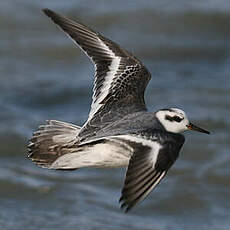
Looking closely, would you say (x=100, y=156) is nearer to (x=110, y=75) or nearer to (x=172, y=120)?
(x=172, y=120)

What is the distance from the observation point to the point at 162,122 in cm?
560

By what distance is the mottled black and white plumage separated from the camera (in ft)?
16.0

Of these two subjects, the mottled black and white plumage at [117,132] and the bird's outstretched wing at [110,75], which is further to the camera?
the bird's outstretched wing at [110,75]

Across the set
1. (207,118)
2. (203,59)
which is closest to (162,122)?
(207,118)

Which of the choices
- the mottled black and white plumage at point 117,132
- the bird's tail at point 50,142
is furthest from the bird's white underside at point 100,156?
the bird's tail at point 50,142

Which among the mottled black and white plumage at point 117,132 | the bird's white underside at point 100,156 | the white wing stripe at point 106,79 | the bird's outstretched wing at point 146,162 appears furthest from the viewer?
the white wing stripe at point 106,79

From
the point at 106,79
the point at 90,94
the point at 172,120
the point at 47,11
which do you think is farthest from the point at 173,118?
the point at 90,94

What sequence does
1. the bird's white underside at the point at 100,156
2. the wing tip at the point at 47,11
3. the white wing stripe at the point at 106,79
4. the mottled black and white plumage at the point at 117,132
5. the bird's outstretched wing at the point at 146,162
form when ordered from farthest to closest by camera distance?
1. the white wing stripe at the point at 106,79
2. the wing tip at the point at 47,11
3. the bird's white underside at the point at 100,156
4. the mottled black and white plumage at the point at 117,132
5. the bird's outstretched wing at the point at 146,162

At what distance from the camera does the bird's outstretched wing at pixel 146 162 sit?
4715 mm

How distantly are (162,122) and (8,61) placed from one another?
15.8ft

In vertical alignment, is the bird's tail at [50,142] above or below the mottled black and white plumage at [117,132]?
below

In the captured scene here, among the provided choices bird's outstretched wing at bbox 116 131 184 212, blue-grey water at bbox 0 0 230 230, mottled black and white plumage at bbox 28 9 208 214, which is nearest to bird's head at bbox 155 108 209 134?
mottled black and white plumage at bbox 28 9 208 214

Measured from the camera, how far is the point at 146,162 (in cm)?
489

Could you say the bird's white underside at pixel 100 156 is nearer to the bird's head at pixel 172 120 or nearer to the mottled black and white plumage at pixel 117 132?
the mottled black and white plumage at pixel 117 132
